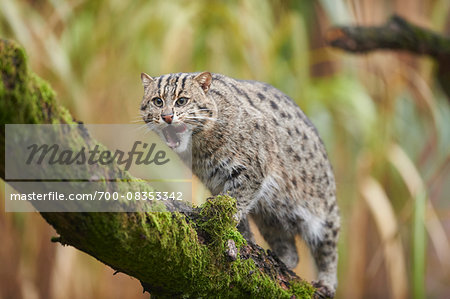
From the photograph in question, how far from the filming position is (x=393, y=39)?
5398 mm

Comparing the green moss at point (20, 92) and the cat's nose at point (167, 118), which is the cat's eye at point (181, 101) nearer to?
the cat's nose at point (167, 118)

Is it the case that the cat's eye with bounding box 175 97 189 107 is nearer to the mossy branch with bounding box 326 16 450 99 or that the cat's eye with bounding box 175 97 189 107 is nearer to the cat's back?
the cat's back

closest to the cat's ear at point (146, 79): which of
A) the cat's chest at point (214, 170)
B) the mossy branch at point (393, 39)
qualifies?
the cat's chest at point (214, 170)

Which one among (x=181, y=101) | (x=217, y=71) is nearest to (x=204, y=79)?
(x=181, y=101)

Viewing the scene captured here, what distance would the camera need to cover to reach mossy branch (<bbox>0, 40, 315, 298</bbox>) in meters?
1.56

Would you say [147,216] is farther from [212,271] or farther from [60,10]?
[60,10]

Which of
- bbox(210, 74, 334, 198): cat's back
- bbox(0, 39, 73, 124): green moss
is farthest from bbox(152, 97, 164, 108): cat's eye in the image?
bbox(0, 39, 73, 124): green moss

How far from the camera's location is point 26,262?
595cm

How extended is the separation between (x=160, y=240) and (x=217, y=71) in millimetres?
4131

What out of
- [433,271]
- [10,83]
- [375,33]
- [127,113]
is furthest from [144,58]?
[433,271]

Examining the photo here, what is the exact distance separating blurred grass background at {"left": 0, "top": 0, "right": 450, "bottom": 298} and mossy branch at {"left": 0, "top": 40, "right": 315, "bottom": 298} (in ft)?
10.9

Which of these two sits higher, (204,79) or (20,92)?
(20,92)

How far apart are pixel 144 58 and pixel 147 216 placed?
14.9 feet

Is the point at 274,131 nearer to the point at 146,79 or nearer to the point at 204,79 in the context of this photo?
the point at 204,79
